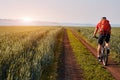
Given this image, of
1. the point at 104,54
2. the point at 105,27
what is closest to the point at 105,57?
the point at 104,54

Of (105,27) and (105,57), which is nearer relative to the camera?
(105,27)

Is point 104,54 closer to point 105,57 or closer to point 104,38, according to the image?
point 105,57

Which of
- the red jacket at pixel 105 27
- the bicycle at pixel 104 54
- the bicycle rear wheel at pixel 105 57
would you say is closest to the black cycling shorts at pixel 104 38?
the red jacket at pixel 105 27

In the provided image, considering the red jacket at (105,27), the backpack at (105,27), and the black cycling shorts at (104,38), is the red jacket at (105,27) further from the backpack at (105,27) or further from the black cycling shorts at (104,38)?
the black cycling shorts at (104,38)

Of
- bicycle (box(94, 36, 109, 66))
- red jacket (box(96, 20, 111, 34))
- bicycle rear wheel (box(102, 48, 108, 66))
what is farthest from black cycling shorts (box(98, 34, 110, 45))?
bicycle rear wheel (box(102, 48, 108, 66))

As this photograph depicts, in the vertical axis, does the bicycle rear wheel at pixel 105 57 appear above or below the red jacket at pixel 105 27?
below

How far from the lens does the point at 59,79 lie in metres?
9.05

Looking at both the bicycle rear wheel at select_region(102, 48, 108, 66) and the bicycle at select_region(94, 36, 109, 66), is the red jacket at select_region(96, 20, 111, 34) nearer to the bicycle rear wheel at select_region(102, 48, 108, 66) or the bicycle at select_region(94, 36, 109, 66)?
the bicycle at select_region(94, 36, 109, 66)

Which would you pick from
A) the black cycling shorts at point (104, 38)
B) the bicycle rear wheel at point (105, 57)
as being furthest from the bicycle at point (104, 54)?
the black cycling shorts at point (104, 38)

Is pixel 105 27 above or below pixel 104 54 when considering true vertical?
above

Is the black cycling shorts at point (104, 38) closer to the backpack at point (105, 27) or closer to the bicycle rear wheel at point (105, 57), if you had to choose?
the backpack at point (105, 27)

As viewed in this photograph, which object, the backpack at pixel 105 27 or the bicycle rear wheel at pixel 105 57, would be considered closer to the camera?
the backpack at pixel 105 27

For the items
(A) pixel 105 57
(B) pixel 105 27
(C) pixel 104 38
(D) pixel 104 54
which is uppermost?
(B) pixel 105 27

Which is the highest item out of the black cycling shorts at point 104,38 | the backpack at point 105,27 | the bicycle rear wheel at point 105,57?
the backpack at point 105,27
